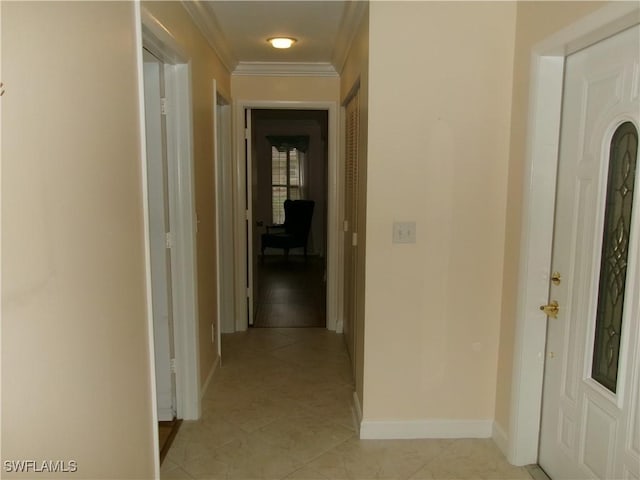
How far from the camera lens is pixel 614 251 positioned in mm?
1793

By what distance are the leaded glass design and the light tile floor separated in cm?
81

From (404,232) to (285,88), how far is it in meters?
2.24

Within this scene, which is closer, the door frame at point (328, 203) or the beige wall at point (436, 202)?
the beige wall at point (436, 202)

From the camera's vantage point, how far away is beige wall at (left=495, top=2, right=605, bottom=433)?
210cm

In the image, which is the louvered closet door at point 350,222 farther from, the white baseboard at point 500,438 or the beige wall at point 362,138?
the white baseboard at point 500,438

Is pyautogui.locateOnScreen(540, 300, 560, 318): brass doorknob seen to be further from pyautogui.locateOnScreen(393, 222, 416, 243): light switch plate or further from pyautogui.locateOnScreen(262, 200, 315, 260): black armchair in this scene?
pyautogui.locateOnScreen(262, 200, 315, 260): black armchair

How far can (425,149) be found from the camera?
2.39m

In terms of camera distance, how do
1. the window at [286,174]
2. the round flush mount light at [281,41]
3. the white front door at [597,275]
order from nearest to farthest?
the white front door at [597,275]
the round flush mount light at [281,41]
the window at [286,174]

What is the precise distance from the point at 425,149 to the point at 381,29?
0.61m

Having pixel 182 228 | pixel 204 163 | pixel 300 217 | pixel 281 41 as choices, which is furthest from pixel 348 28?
pixel 300 217

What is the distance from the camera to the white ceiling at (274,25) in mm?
2676

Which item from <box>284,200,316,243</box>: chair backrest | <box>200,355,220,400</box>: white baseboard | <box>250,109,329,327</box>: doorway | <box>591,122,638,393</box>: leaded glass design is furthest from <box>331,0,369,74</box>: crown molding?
<box>284,200,316,243</box>: chair backrest

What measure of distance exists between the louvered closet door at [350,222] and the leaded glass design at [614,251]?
172cm

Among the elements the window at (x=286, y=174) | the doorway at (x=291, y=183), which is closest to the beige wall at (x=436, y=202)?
the doorway at (x=291, y=183)
